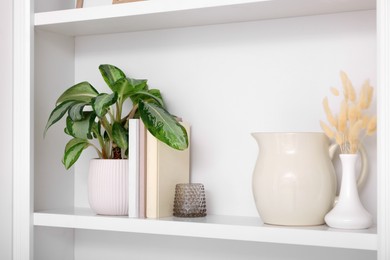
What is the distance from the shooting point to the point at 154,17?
4.88ft

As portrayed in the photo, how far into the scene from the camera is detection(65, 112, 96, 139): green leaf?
1465 millimetres

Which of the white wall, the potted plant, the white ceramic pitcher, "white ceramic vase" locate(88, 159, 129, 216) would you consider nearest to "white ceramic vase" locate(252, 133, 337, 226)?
the white ceramic pitcher

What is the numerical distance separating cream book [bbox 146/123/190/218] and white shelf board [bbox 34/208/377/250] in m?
0.04

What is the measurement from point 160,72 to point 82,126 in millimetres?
306

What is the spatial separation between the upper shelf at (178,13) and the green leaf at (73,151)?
12.5 inches

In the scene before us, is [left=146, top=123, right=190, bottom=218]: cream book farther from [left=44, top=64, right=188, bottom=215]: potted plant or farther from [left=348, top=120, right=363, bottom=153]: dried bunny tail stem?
[left=348, top=120, right=363, bottom=153]: dried bunny tail stem

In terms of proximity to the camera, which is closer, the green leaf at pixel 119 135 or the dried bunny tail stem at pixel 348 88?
the dried bunny tail stem at pixel 348 88

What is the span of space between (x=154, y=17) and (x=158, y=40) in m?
0.18

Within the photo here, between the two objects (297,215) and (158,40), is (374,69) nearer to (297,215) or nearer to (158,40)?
(297,215)

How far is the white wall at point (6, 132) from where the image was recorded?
1.53 metres

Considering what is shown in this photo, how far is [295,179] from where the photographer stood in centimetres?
130

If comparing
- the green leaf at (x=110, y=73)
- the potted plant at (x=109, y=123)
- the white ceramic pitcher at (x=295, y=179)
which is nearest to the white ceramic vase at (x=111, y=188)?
the potted plant at (x=109, y=123)

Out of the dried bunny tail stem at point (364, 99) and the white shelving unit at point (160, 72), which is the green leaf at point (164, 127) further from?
the dried bunny tail stem at point (364, 99)

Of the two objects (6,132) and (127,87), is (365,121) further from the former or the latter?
(6,132)
